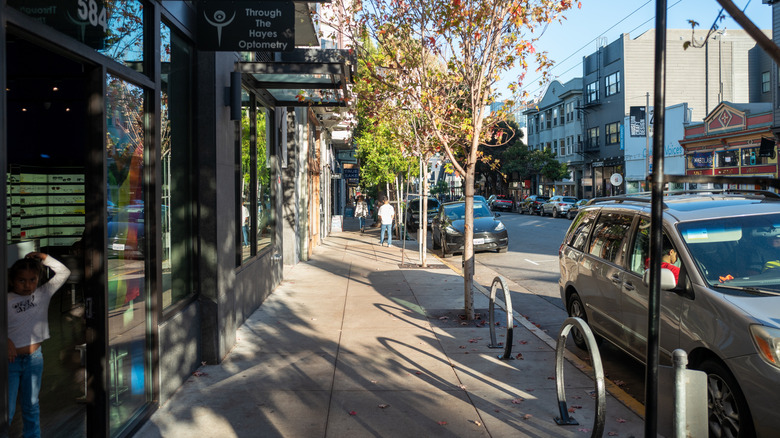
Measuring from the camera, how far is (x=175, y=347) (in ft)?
19.4

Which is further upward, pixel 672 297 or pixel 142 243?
pixel 142 243

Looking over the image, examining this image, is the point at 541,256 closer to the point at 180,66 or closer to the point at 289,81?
the point at 289,81

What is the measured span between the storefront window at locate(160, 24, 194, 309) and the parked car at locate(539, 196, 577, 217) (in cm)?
3934

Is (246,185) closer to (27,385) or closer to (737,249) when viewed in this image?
(27,385)

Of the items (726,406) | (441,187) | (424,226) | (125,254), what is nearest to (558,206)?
(441,187)

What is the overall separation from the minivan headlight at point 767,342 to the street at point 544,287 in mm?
1982

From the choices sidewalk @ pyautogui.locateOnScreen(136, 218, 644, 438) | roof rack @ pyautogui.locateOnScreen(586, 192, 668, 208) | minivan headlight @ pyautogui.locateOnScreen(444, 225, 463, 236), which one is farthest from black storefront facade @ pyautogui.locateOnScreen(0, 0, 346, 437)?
minivan headlight @ pyautogui.locateOnScreen(444, 225, 463, 236)

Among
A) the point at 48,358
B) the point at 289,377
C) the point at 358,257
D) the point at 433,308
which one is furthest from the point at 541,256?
the point at 48,358

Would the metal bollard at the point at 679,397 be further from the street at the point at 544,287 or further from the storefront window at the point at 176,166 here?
the storefront window at the point at 176,166

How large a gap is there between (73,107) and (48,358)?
3.59 meters

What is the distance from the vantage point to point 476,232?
19047 mm

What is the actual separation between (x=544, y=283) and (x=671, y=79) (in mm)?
39215

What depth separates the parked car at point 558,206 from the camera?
143ft

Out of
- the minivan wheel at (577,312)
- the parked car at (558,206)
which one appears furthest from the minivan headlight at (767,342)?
the parked car at (558,206)
